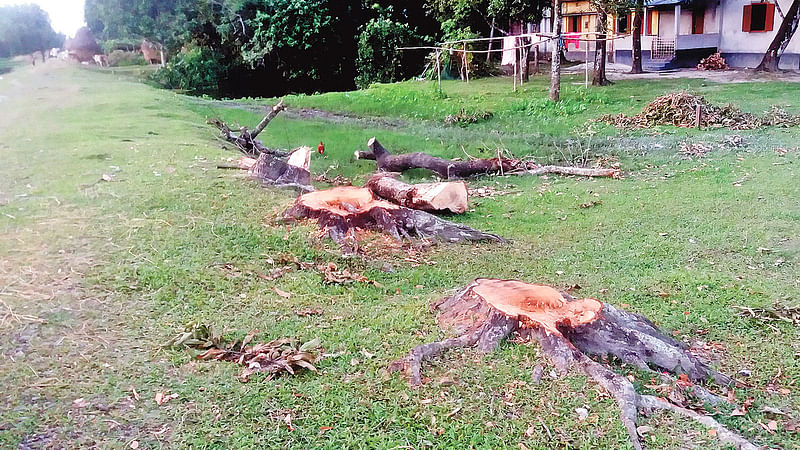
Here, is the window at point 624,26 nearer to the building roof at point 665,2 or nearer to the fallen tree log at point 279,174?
the building roof at point 665,2

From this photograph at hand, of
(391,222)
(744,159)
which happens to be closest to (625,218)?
(391,222)

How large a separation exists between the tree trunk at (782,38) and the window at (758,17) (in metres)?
1.97

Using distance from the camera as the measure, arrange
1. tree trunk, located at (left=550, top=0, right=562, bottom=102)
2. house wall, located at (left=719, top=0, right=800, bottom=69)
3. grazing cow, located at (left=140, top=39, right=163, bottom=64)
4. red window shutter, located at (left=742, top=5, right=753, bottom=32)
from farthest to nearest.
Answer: red window shutter, located at (left=742, top=5, right=753, bottom=32) < house wall, located at (left=719, top=0, right=800, bottom=69) < grazing cow, located at (left=140, top=39, right=163, bottom=64) < tree trunk, located at (left=550, top=0, right=562, bottom=102)

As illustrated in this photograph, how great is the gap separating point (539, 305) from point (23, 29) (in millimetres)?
6084

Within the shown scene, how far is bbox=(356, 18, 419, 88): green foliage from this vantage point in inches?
1099

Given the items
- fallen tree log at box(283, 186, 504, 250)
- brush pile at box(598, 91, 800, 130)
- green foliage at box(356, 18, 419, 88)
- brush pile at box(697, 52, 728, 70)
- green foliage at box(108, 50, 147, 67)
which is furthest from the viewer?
green foliage at box(356, 18, 419, 88)

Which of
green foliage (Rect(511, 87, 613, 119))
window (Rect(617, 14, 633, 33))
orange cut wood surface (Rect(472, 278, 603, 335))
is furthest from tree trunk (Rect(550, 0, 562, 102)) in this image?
orange cut wood surface (Rect(472, 278, 603, 335))

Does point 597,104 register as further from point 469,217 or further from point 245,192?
point 245,192

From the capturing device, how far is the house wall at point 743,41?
2188 cm

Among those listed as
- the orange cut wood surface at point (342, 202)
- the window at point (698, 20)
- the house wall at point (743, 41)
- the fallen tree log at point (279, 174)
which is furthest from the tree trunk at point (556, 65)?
the window at point (698, 20)

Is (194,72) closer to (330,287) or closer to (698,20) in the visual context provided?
(698,20)

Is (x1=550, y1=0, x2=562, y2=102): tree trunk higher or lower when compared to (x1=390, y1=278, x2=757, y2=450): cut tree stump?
higher

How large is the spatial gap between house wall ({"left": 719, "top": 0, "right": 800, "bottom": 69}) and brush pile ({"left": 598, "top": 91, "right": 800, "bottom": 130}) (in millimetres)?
9390

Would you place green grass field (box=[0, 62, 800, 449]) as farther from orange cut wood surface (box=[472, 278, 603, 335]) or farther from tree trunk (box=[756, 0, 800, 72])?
tree trunk (box=[756, 0, 800, 72])
